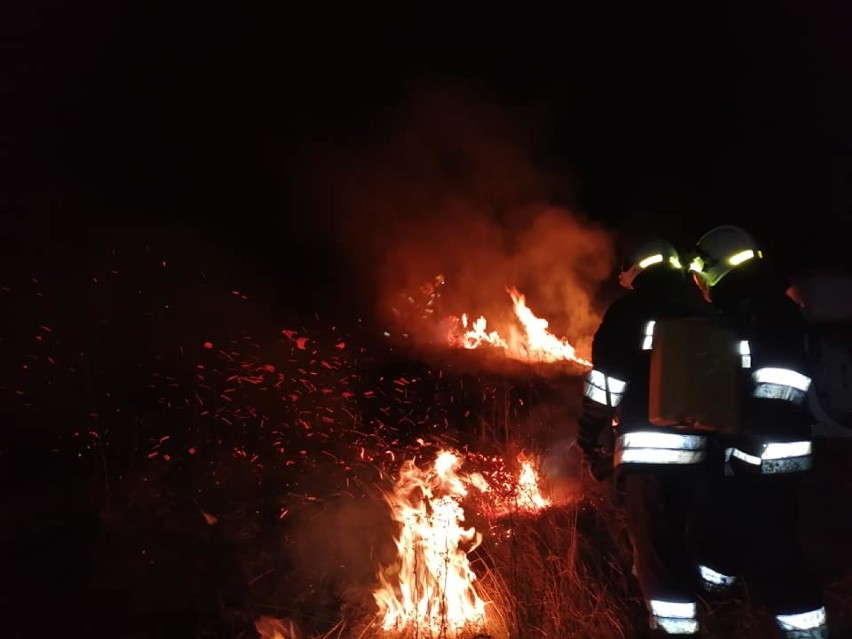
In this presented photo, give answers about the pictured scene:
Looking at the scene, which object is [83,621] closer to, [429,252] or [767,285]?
[767,285]

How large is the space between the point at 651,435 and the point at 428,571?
1.56 meters

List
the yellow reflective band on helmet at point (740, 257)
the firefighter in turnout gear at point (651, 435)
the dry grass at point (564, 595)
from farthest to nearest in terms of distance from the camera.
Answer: the dry grass at point (564, 595), the yellow reflective band on helmet at point (740, 257), the firefighter in turnout gear at point (651, 435)

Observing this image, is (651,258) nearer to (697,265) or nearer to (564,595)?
(697,265)

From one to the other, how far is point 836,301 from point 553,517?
5.20 metres

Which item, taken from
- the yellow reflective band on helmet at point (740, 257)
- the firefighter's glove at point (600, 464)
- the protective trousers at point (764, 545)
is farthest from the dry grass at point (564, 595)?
the yellow reflective band on helmet at point (740, 257)

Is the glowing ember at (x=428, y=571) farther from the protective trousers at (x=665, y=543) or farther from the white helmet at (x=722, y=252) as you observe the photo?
the white helmet at (x=722, y=252)

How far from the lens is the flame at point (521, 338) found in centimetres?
724

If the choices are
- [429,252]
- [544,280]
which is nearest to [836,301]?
[544,280]

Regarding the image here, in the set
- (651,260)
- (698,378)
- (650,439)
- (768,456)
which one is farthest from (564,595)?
(651,260)

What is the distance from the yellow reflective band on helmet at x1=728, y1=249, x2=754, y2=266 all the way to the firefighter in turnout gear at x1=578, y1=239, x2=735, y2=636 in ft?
0.90

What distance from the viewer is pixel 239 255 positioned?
26.8ft

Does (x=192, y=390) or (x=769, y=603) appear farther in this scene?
(x=192, y=390)

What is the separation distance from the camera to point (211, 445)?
5.41 metres

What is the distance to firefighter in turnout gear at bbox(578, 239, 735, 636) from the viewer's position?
2939 millimetres
